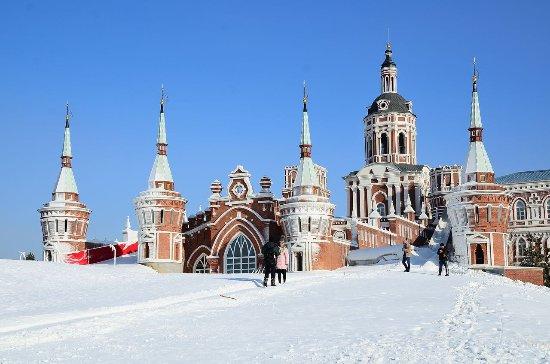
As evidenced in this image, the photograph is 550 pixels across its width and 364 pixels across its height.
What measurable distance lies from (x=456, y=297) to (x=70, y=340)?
418 inches

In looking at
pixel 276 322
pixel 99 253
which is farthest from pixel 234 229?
pixel 276 322

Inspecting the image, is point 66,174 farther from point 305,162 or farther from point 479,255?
point 479,255

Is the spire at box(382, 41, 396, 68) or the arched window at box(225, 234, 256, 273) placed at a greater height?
the spire at box(382, 41, 396, 68)

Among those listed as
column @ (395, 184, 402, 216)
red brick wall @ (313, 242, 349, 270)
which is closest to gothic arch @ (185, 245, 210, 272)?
red brick wall @ (313, 242, 349, 270)

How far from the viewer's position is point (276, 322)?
1540 cm

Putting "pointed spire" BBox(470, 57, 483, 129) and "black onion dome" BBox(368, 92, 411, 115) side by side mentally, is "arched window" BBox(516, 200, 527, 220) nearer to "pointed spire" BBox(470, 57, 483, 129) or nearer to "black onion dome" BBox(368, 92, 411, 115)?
"black onion dome" BBox(368, 92, 411, 115)

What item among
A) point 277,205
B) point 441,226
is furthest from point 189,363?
point 441,226

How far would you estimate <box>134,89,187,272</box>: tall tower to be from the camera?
45.0 metres

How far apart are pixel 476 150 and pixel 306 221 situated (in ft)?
33.8

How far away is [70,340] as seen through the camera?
13906mm

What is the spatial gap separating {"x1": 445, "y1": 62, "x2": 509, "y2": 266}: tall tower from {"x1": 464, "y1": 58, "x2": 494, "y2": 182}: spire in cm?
6

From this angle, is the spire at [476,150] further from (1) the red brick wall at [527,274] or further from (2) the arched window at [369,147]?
(2) the arched window at [369,147]

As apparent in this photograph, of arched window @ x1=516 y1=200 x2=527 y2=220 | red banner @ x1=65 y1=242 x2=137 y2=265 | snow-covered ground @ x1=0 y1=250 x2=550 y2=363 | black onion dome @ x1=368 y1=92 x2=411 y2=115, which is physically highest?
black onion dome @ x1=368 y1=92 x2=411 y2=115

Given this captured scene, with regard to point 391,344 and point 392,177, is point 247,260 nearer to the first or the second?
point 392,177
